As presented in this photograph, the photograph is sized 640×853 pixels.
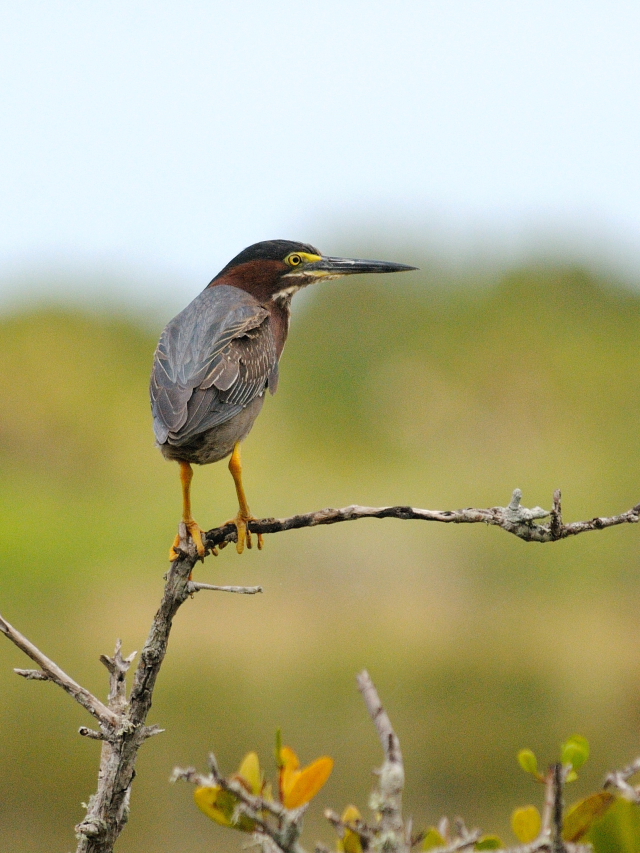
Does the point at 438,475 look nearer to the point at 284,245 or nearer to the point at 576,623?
the point at 576,623

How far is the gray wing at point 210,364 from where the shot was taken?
14.7 ft

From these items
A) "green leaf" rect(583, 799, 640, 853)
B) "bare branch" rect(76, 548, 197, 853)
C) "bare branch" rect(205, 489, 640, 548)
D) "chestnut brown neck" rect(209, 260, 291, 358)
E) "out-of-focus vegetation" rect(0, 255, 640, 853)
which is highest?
"chestnut brown neck" rect(209, 260, 291, 358)

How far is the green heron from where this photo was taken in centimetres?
448

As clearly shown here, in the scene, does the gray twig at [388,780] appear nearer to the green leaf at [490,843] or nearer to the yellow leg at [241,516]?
the green leaf at [490,843]

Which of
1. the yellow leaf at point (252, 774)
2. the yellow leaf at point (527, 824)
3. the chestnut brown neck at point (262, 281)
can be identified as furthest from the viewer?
the chestnut brown neck at point (262, 281)

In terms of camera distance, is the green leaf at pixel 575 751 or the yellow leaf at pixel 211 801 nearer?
the yellow leaf at pixel 211 801

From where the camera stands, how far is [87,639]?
39.8 feet

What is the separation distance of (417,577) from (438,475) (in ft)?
9.41

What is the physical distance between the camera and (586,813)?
1.90 metres

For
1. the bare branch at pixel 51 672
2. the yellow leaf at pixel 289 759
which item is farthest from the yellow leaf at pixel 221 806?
the bare branch at pixel 51 672

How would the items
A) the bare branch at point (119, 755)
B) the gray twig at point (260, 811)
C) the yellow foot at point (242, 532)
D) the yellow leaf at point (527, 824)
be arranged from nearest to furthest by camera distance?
the gray twig at point (260, 811) → the yellow leaf at point (527, 824) → the bare branch at point (119, 755) → the yellow foot at point (242, 532)

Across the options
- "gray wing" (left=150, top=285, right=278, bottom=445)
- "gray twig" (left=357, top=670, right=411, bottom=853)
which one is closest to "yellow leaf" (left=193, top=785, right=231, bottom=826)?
"gray twig" (left=357, top=670, right=411, bottom=853)

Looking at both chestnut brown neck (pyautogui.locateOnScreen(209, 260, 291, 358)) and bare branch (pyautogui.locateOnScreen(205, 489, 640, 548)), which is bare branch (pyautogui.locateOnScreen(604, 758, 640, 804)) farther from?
chestnut brown neck (pyautogui.locateOnScreen(209, 260, 291, 358))

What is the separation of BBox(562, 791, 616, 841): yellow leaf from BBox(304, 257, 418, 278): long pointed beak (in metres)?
4.23
